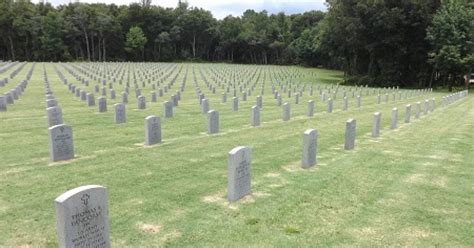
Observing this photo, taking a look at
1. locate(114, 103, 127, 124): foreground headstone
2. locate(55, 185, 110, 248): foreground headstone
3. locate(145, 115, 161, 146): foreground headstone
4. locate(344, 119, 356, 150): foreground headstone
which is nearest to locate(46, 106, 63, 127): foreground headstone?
locate(114, 103, 127, 124): foreground headstone

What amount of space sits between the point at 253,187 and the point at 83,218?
391 cm

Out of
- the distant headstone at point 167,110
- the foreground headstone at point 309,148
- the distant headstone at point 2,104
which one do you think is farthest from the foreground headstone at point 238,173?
the distant headstone at point 2,104

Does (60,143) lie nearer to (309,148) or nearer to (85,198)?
(85,198)

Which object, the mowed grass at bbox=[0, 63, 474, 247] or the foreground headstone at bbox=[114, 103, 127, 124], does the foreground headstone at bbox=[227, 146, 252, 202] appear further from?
the foreground headstone at bbox=[114, 103, 127, 124]

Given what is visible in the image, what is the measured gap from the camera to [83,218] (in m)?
4.86

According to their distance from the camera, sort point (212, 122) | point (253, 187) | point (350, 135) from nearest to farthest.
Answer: point (253, 187)
point (350, 135)
point (212, 122)

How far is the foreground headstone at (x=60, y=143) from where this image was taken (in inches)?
369

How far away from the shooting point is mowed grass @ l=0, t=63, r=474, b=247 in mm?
6062

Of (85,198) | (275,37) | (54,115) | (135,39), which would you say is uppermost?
(275,37)

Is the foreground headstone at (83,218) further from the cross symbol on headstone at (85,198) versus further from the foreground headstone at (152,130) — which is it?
the foreground headstone at (152,130)

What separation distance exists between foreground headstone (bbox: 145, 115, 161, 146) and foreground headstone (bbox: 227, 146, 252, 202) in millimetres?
4717

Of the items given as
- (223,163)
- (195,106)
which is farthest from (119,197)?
(195,106)

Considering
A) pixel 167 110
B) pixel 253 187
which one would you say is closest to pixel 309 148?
pixel 253 187

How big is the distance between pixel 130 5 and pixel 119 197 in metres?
99.3
